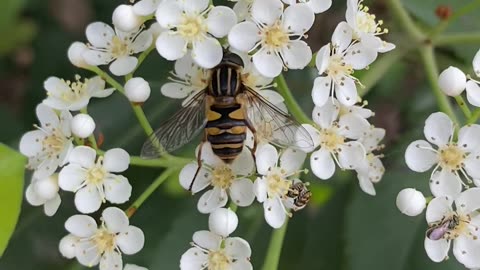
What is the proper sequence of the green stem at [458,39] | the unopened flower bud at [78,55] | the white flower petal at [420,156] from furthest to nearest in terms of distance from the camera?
the green stem at [458,39], the unopened flower bud at [78,55], the white flower petal at [420,156]

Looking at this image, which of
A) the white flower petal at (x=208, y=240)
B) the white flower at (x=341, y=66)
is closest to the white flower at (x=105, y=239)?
the white flower petal at (x=208, y=240)

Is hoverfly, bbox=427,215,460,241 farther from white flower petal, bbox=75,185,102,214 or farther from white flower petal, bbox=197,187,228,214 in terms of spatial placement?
white flower petal, bbox=75,185,102,214

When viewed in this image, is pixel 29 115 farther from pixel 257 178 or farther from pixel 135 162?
pixel 257 178

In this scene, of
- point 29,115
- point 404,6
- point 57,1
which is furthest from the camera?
point 57,1

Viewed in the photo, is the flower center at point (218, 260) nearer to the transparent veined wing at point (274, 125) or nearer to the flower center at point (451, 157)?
the transparent veined wing at point (274, 125)

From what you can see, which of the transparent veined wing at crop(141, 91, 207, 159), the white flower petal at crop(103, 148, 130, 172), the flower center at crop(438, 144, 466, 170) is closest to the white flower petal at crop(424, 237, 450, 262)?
the flower center at crop(438, 144, 466, 170)

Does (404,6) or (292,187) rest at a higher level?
(404,6)

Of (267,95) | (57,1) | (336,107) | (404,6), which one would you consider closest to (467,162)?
(336,107)


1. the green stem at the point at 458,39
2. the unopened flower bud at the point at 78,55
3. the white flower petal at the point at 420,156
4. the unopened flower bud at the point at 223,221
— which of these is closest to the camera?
the unopened flower bud at the point at 223,221
